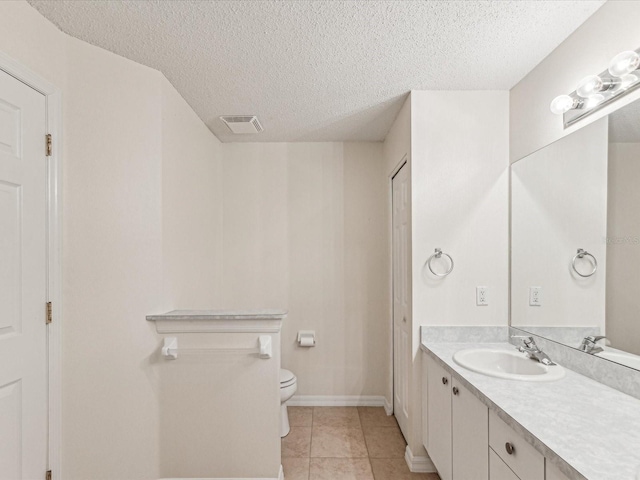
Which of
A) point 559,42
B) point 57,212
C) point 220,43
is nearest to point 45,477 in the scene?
point 57,212

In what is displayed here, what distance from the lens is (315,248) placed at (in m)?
3.24

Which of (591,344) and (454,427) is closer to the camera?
(591,344)

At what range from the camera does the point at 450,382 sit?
176 cm

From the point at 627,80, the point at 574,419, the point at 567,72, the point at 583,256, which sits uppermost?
the point at 567,72

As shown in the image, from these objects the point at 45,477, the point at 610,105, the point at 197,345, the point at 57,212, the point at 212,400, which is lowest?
the point at 45,477

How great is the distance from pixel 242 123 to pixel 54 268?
1655mm

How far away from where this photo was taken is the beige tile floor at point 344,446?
7.11ft

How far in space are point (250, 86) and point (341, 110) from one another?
27.6 inches

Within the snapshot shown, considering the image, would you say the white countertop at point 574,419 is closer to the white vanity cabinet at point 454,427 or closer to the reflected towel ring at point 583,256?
the white vanity cabinet at point 454,427

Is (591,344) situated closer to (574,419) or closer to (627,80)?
(574,419)

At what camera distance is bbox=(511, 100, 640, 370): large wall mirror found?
1.38 metres

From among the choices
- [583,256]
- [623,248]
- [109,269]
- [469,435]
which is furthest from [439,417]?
[109,269]

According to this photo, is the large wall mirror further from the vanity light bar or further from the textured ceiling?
the textured ceiling

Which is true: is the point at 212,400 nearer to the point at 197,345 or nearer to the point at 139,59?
the point at 197,345
